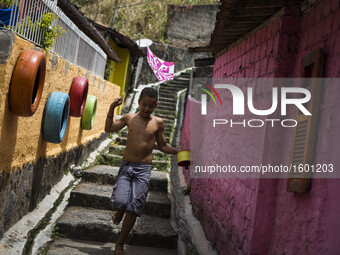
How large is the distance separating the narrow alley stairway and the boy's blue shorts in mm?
690

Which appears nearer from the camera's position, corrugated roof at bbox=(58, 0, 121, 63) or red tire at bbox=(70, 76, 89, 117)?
red tire at bbox=(70, 76, 89, 117)

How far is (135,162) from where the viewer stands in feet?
14.4

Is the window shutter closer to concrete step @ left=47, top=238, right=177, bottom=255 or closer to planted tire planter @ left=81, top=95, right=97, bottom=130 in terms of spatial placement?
concrete step @ left=47, top=238, right=177, bottom=255

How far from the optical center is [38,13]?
14.6 feet

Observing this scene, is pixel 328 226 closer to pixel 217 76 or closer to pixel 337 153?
pixel 337 153

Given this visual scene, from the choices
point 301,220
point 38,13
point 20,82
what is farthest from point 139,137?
point 301,220

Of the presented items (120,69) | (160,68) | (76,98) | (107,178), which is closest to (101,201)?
(107,178)

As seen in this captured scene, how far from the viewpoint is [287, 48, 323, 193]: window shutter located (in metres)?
2.67

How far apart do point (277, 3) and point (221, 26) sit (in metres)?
0.72

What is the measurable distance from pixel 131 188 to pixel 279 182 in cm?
170

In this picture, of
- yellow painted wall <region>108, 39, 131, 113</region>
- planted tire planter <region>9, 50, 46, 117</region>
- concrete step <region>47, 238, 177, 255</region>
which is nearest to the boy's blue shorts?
concrete step <region>47, 238, 177, 255</region>

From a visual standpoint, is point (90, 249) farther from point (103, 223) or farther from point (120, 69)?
point (120, 69)

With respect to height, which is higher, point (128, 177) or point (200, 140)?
point (200, 140)

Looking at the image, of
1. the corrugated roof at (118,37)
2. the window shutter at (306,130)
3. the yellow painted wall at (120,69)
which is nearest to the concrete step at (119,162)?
the window shutter at (306,130)
